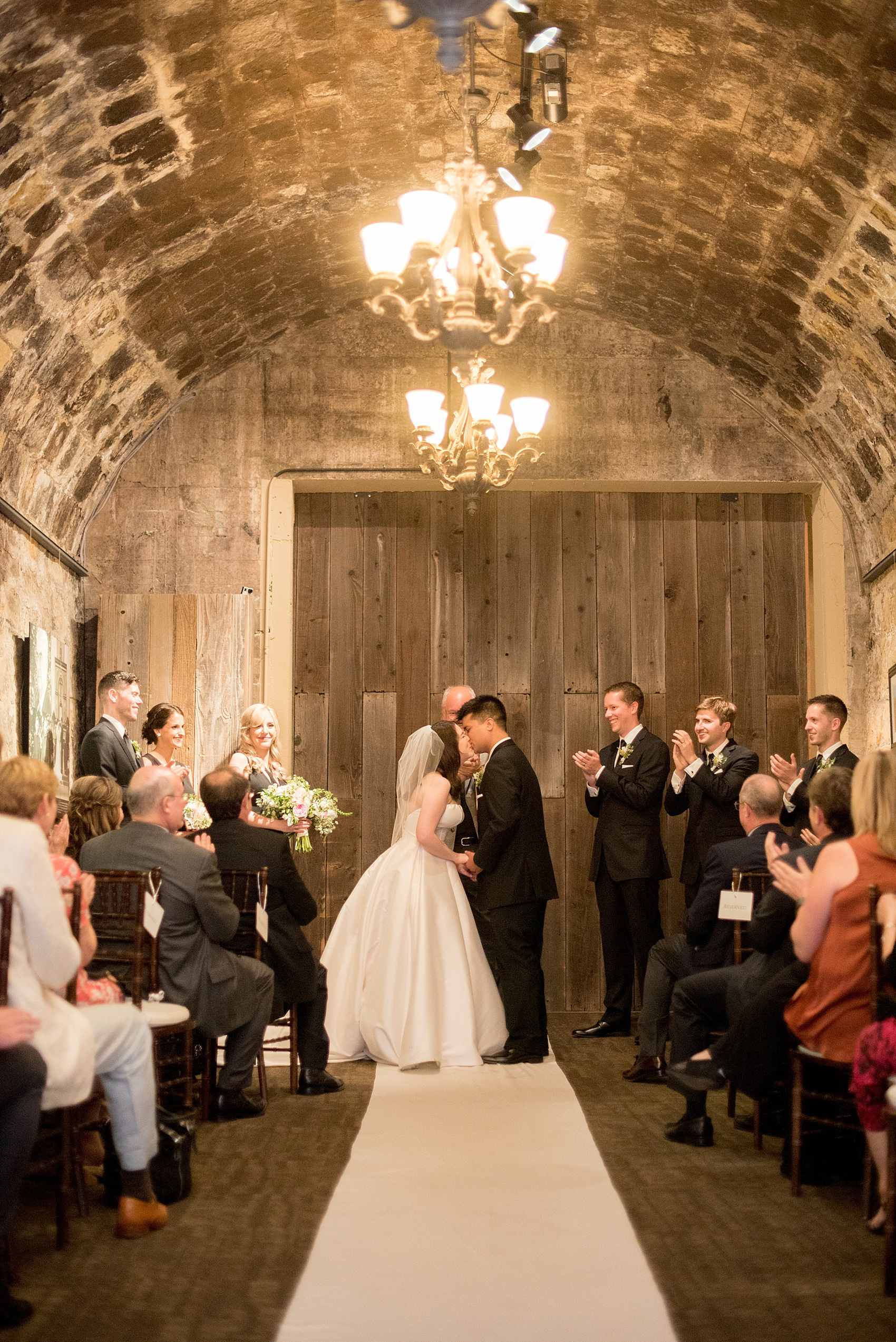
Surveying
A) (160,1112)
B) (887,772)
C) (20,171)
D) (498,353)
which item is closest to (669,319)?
(498,353)

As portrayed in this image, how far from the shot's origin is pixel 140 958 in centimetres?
409

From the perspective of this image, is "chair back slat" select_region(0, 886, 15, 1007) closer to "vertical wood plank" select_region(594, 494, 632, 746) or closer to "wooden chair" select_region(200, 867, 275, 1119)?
"wooden chair" select_region(200, 867, 275, 1119)

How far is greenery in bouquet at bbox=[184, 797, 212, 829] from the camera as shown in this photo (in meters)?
6.86

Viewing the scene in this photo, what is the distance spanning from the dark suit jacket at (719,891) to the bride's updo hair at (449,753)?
1857mm

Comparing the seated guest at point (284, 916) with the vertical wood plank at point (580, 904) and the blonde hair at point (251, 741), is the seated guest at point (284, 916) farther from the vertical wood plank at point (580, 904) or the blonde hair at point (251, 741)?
the vertical wood plank at point (580, 904)

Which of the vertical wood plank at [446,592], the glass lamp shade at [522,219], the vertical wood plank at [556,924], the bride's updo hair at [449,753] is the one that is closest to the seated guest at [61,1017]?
the glass lamp shade at [522,219]

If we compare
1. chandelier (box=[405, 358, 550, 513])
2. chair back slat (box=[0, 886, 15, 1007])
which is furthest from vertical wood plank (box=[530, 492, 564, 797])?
chair back slat (box=[0, 886, 15, 1007])

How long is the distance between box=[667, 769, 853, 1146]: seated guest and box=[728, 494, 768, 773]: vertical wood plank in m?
3.81

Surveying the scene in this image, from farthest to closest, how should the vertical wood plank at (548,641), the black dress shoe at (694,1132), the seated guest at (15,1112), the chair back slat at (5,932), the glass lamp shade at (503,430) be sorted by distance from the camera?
the vertical wood plank at (548,641), the glass lamp shade at (503,430), the black dress shoe at (694,1132), the chair back slat at (5,932), the seated guest at (15,1112)

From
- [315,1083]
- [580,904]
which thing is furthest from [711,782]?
[315,1083]

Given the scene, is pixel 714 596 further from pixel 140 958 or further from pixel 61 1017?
pixel 61 1017

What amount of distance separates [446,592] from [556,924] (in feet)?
7.42

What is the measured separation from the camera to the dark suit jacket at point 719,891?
17.0 feet

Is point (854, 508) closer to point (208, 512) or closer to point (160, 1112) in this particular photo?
point (208, 512)
